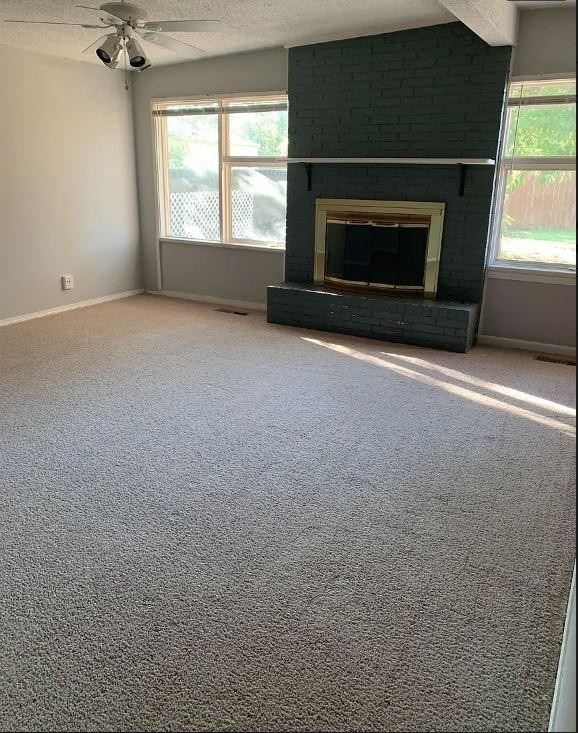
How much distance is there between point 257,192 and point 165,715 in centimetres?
497

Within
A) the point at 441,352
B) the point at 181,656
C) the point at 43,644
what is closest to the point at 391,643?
the point at 181,656

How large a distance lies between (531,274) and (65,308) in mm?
4336

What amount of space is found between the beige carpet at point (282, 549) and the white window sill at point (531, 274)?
0.92m

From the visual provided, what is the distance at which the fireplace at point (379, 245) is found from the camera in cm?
476

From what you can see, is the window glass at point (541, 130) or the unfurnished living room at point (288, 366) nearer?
the unfurnished living room at point (288, 366)

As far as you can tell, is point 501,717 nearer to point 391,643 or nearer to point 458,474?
point 391,643

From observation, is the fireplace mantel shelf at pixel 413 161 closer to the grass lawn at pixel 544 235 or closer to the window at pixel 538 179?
the window at pixel 538 179

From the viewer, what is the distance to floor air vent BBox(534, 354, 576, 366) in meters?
4.31

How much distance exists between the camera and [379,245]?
4.97 meters

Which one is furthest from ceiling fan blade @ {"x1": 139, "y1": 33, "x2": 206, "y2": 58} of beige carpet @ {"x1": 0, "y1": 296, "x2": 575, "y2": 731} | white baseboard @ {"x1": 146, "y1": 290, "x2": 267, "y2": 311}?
white baseboard @ {"x1": 146, "y1": 290, "x2": 267, "y2": 311}

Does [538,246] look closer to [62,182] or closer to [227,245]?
[227,245]

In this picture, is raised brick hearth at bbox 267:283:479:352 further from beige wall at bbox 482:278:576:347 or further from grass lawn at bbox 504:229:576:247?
grass lawn at bbox 504:229:576:247

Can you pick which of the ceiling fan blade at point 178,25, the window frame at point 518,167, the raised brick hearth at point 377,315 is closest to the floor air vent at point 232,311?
the raised brick hearth at point 377,315

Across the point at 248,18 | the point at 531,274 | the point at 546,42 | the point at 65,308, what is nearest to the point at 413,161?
the point at 546,42
